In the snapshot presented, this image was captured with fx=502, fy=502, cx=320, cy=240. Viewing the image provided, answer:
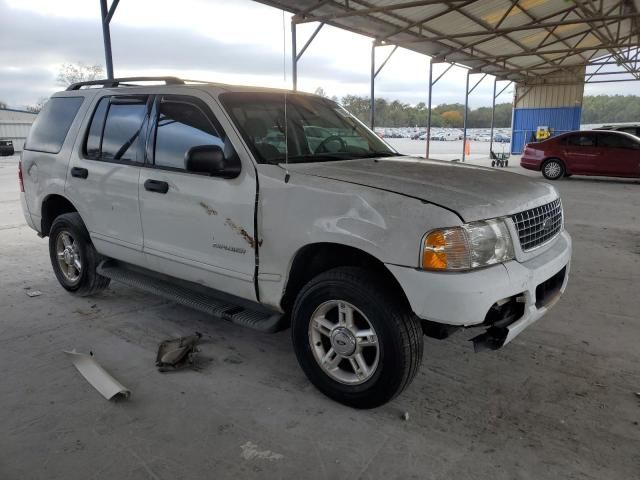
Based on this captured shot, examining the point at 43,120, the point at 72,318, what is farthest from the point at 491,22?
the point at 72,318

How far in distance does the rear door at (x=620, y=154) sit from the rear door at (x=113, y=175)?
1406cm

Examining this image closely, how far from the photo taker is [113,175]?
13.3 feet

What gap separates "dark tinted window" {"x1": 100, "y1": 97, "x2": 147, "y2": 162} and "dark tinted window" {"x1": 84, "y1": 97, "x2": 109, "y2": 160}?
0.23ft

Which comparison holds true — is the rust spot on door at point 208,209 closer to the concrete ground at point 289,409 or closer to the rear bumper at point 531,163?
the concrete ground at point 289,409

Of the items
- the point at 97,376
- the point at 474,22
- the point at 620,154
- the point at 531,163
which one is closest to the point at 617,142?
the point at 620,154

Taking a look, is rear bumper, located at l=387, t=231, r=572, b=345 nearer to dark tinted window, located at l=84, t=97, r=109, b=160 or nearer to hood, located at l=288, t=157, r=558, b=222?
hood, located at l=288, t=157, r=558, b=222

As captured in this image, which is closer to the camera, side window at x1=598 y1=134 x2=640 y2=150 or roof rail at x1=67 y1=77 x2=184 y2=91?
roof rail at x1=67 y1=77 x2=184 y2=91

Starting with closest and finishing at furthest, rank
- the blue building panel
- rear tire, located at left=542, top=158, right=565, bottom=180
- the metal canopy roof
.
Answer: the metal canopy roof
rear tire, located at left=542, top=158, right=565, bottom=180
the blue building panel

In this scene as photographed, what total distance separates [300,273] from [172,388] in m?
1.09

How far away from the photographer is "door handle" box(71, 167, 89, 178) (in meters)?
4.32

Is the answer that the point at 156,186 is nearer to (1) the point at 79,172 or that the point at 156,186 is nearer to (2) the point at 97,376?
(1) the point at 79,172

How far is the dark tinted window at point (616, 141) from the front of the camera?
13.8m

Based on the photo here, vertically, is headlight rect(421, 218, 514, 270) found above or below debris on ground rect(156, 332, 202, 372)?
above

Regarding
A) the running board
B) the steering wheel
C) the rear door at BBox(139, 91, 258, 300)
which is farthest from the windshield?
the running board
